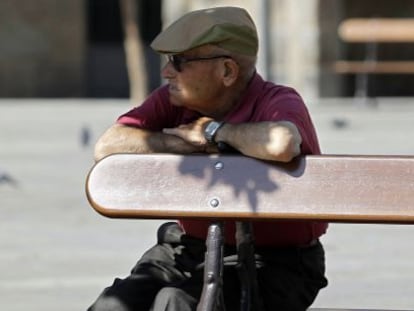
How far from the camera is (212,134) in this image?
4.39 metres

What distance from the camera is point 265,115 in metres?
4.48

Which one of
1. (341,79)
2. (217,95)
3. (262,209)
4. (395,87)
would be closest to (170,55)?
(217,95)

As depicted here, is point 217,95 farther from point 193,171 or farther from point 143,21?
point 143,21

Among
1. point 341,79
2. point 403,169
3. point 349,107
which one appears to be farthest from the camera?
point 341,79

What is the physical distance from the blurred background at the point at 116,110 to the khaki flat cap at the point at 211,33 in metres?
2.90

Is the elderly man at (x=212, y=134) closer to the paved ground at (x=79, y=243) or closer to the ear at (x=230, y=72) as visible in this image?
the ear at (x=230, y=72)

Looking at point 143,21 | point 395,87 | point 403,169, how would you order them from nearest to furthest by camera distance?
point 403,169 → point 395,87 → point 143,21

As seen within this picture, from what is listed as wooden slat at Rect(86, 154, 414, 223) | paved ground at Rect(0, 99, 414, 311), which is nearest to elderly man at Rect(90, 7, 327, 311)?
wooden slat at Rect(86, 154, 414, 223)

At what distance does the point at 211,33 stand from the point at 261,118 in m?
0.32

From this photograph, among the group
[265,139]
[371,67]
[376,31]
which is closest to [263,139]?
[265,139]

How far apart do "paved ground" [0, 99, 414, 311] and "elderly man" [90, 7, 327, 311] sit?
2508 mm

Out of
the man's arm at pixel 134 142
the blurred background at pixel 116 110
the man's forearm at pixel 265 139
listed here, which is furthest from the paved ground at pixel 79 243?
the man's forearm at pixel 265 139

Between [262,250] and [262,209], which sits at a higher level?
[262,209]

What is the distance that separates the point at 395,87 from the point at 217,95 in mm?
21297
